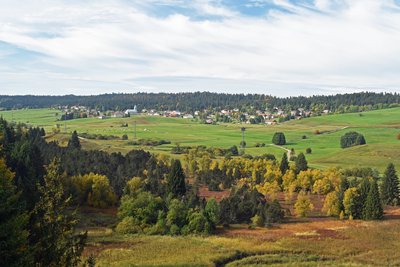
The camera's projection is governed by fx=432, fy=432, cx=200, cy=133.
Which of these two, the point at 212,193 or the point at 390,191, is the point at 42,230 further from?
the point at 390,191

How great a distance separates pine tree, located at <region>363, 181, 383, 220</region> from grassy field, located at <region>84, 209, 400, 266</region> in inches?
253

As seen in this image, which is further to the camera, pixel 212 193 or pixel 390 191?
pixel 212 193

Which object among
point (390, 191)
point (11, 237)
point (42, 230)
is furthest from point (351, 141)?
point (11, 237)

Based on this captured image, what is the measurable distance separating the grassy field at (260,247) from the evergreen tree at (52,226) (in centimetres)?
2143

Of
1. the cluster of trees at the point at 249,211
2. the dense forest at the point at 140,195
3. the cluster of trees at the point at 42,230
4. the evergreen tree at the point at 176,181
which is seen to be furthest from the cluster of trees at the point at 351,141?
the cluster of trees at the point at 42,230

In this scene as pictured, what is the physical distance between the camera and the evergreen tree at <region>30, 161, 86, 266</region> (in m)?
19.2

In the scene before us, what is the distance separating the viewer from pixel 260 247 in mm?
49969

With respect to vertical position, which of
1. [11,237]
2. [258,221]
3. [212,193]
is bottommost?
[212,193]

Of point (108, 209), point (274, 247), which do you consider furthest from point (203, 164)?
point (274, 247)

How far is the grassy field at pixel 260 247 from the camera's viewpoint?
43.7 m

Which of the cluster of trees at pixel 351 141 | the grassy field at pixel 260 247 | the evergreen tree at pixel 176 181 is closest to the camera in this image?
the grassy field at pixel 260 247

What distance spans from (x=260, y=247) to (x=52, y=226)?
114 feet

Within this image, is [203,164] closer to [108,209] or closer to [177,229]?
[108,209]

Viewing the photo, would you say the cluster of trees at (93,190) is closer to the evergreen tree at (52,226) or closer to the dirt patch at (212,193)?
the dirt patch at (212,193)
